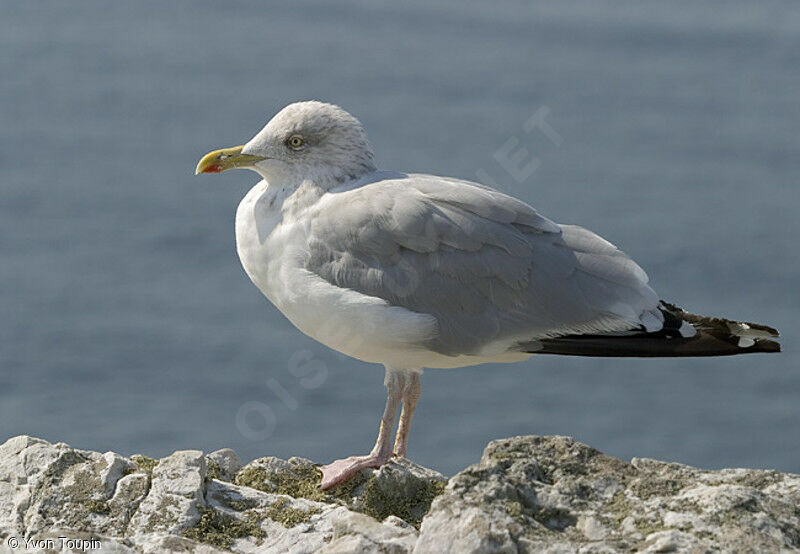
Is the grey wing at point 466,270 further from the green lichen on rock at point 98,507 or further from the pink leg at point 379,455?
the green lichen on rock at point 98,507

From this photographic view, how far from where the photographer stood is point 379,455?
24.3ft

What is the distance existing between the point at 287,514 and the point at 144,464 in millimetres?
791

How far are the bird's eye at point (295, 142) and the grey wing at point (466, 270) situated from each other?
23.1 inches

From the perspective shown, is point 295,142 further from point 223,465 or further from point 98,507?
point 98,507

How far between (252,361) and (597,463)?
575 inches

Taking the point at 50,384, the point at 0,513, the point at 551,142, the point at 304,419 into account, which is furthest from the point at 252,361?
the point at 0,513

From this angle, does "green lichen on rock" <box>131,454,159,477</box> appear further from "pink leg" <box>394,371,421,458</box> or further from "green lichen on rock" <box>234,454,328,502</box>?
"pink leg" <box>394,371,421,458</box>

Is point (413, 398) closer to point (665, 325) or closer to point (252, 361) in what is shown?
point (665, 325)

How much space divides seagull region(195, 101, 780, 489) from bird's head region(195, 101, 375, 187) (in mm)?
312

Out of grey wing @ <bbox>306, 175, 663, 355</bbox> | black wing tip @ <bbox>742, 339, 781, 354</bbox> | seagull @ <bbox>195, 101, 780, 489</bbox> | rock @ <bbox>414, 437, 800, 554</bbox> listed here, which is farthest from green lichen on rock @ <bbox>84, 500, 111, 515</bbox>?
black wing tip @ <bbox>742, 339, 781, 354</bbox>

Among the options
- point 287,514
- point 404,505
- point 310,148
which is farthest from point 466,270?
point 287,514

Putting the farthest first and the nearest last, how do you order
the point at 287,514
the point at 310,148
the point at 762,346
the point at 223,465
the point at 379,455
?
the point at 310,148
the point at 379,455
the point at 762,346
the point at 223,465
the point at 287,514

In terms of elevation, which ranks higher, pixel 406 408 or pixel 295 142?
pixel 295 142

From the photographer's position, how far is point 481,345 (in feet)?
23.9
